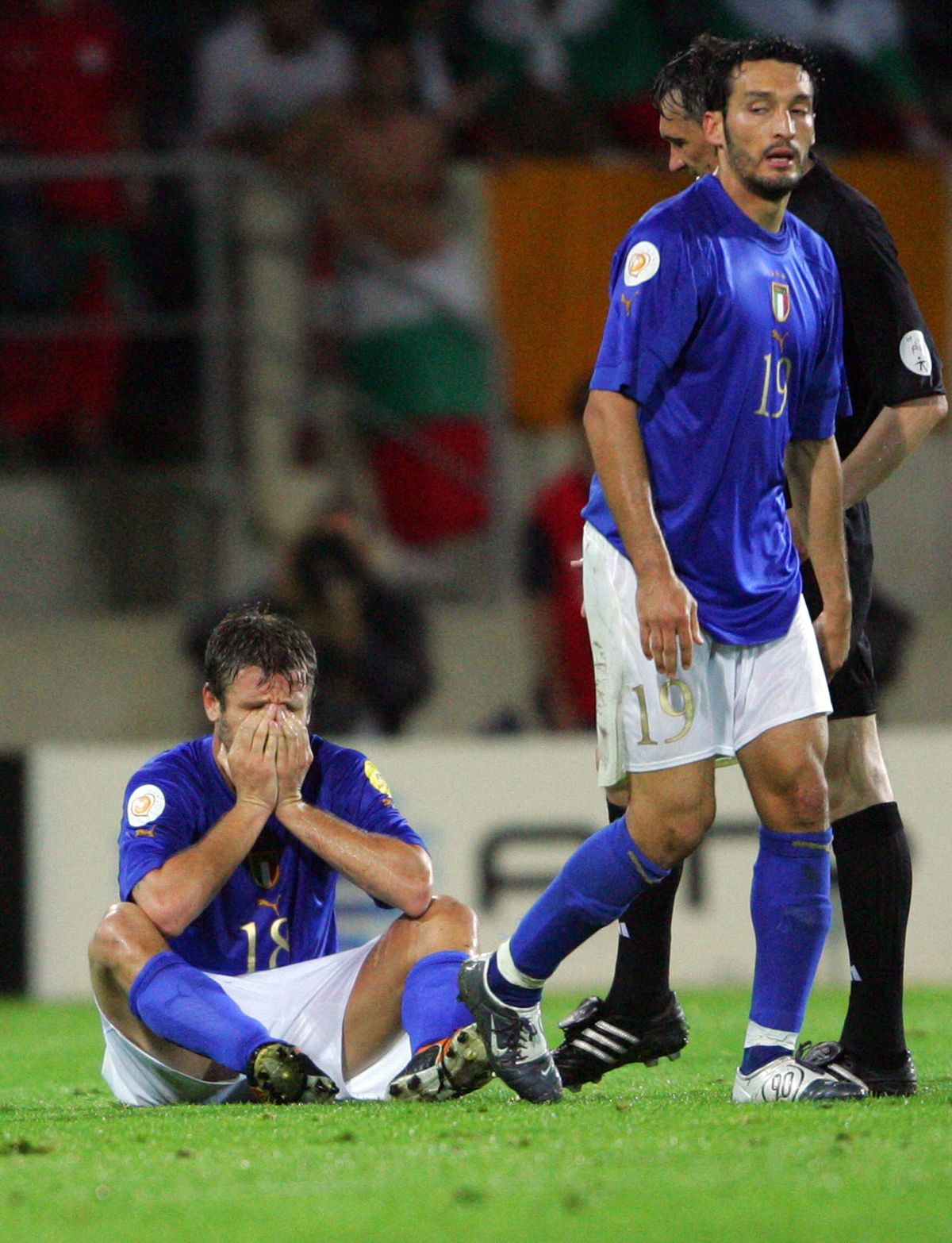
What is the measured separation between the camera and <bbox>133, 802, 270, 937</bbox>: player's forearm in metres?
4.38

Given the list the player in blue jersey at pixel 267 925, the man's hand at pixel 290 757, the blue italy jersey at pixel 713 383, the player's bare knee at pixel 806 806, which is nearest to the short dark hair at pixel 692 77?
the blue italy jersey at pixel 713 383

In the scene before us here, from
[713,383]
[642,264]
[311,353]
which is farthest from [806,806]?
[311,353]

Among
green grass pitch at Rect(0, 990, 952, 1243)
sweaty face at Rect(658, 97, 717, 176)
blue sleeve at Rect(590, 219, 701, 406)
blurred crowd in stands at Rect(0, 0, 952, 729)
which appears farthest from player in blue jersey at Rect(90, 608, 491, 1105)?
blurred crowd in stands at Rect(0, 0, 952, 729)

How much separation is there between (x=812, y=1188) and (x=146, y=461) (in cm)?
692

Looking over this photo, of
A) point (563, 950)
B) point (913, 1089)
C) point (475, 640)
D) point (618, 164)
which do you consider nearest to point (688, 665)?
point (563, 950)

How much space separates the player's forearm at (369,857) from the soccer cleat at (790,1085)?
81cm

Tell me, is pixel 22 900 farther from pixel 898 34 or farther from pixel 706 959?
pixel 898 34

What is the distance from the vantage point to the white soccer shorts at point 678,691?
12.7 ft

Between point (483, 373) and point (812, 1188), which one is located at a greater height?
point (483, 373)

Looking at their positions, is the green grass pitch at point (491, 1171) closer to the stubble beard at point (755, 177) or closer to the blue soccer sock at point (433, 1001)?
the blue soccer sock at point (433, 1001)

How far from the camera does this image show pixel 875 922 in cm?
432

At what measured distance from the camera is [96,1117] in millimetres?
4180

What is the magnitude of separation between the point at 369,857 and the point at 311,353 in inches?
212

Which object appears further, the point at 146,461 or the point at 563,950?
the point at 146,461
